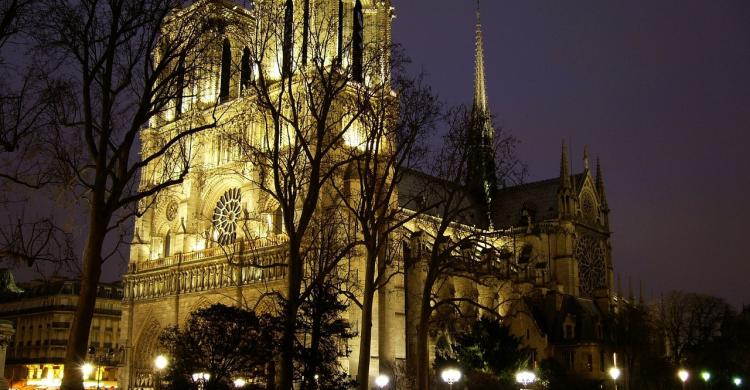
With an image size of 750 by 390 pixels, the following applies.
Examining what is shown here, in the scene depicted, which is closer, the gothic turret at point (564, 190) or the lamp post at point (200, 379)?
the lamp post at point (200, 379)

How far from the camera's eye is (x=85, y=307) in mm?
15742

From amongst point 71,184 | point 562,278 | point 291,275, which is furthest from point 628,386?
point 71,184

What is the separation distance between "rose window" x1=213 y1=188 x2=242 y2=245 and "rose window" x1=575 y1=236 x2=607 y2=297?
30339mm

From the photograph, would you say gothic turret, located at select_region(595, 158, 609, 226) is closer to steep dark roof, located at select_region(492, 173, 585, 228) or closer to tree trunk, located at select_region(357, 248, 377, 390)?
steep dark roof, located at select_region(492, 173, 585, 228)

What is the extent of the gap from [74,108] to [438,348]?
110 feet

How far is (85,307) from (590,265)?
5709 cm

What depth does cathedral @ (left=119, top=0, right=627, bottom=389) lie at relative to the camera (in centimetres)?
4125

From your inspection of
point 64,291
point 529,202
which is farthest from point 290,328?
point 64,291

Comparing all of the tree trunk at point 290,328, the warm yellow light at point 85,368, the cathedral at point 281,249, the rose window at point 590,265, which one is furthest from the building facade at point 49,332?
the tree trunk at point 290,328

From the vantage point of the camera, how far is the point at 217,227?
4903cm

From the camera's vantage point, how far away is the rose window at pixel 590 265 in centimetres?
6550

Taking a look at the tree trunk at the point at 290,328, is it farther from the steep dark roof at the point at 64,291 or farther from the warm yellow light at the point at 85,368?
the steep dark roof at the point at 64,291

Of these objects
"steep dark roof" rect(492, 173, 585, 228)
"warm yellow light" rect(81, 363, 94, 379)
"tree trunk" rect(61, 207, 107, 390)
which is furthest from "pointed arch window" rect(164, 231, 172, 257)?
"tree trunk" rect(61, 207, 107, 390)

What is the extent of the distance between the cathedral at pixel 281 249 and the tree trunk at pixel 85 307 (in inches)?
634
